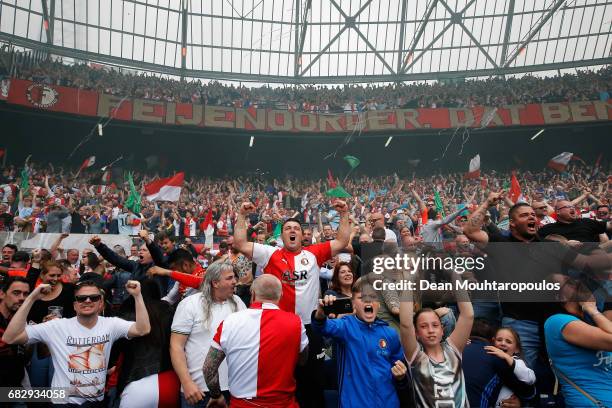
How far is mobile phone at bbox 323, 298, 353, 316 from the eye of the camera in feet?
10.8

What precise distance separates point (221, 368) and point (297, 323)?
0.84m

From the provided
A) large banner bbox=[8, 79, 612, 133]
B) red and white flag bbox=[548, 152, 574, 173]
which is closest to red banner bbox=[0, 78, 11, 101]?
large banner bbox=[8, 79, 612, 133]

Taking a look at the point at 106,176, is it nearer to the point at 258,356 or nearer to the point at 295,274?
the point at 295,274

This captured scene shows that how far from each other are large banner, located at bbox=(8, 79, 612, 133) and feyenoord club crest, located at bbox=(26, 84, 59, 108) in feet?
0.68

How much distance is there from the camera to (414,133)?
2841 cm

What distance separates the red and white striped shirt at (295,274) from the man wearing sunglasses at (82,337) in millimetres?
1307

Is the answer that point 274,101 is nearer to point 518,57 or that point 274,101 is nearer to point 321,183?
point 321,183

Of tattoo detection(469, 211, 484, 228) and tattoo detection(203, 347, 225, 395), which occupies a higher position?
tattoo detection(469, 211, 484, 228)

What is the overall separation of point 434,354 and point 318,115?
25.5m

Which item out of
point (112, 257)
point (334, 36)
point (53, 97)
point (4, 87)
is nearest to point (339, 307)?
point (112, 257)

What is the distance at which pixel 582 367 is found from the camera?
3146 millimetres

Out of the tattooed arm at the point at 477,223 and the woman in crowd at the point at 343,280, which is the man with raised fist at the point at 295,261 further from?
the tattooed arm at the point at 477,223

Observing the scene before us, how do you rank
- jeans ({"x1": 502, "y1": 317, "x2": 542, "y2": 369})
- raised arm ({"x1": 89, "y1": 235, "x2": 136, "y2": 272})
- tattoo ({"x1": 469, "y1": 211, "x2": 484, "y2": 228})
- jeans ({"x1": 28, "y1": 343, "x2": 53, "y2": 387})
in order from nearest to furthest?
jeans ({"x1": 502, "y1": 317, "x2": 542, "y2": 369})
jeans ({"x1": 28, "y1": 343, "x2": 53, "y2": 387})
tattoo ({"x1": 469, "y1": 211, "x2": 484, "y2": 228})
raised arm ({"x1": 89, "y1": 235, "x2": 136, "y2": 272})

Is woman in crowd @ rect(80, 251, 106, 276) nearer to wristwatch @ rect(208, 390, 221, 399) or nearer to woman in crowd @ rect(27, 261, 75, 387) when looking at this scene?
woman in crowd @ rect(27, 261, 75, 387)
